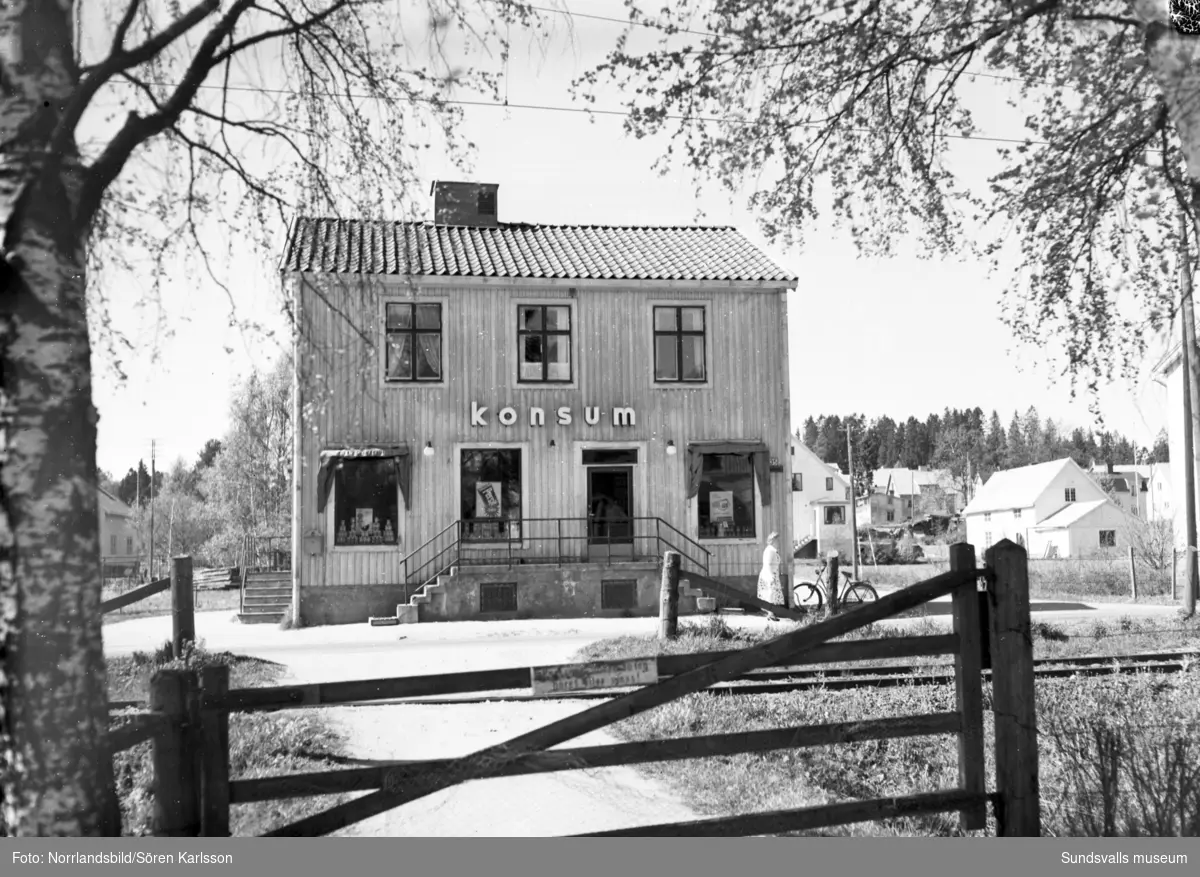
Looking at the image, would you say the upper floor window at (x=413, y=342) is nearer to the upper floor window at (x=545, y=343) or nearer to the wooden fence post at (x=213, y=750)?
the upper floor window at (x=545, y=343)

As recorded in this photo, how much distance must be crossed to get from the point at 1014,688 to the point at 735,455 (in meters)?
Answer: 12.3

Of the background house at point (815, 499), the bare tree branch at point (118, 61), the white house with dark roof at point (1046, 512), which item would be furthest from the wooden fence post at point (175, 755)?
the background house at point (815, 499)

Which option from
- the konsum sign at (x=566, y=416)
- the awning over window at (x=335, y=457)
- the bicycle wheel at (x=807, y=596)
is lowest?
the bicycle wheel at (x=807, y=596)

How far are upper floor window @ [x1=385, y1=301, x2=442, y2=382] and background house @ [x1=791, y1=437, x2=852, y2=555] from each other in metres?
4.90

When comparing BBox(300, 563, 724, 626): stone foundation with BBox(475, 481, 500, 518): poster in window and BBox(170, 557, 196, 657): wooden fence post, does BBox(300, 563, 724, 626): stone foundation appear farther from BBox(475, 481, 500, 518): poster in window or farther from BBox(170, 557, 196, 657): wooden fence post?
BBox(170, 557, 196, 657): wooden fence post

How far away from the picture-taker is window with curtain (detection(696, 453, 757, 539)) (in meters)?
16.4

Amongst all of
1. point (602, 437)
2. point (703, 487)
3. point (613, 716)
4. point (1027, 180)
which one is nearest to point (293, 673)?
point (613, 716)

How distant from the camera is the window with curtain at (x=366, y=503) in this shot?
7.12 meters

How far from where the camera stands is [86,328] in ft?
10.8

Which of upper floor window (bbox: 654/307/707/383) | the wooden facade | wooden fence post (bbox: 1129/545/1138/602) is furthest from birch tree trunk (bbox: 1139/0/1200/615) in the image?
wooden fence post (bbox: 1129/545/1138/602)

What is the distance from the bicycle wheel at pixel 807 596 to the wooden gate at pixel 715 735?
9.18 metres

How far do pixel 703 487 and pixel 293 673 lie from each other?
1112cm

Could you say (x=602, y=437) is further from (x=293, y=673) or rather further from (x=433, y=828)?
(x=433, y=828)

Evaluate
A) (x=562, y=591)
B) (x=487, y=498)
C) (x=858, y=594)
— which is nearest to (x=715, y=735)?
(x=858, y=594)
